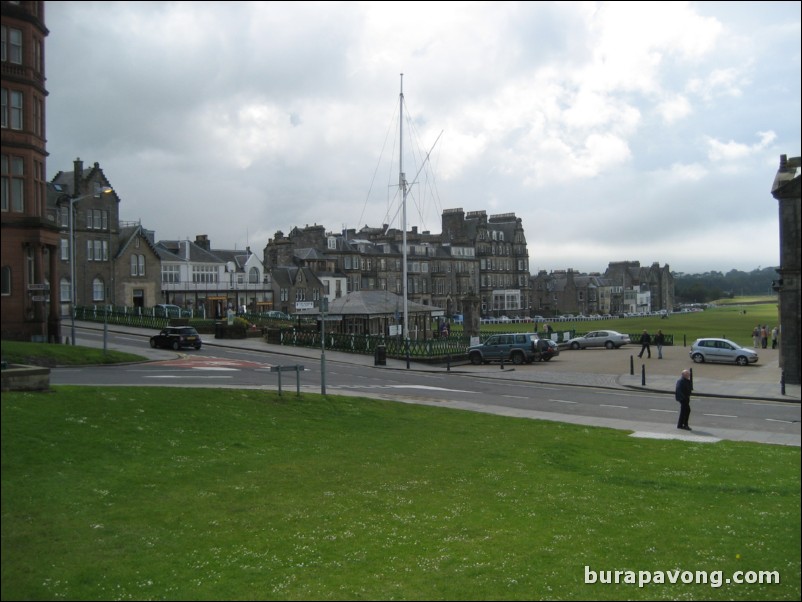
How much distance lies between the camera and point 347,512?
10555 mm

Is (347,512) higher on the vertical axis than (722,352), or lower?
lower

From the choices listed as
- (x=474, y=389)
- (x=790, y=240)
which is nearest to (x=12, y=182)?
(x=790, y=240)

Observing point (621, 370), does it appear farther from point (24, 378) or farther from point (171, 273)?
point (171, 273)

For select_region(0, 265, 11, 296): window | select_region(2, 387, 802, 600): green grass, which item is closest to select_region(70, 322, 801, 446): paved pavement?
select_region(2, 387, 802, 600): green grass

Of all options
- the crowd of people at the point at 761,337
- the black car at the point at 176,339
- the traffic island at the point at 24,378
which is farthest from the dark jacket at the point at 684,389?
the black car at the point at 176,339

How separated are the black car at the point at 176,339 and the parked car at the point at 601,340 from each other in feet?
89.8

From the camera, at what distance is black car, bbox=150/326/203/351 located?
42.5 m

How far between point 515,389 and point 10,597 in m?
27.7

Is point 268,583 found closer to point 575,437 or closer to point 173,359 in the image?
point 575,437

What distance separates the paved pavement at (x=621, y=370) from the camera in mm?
24312

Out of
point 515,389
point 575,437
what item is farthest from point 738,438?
point 515,389

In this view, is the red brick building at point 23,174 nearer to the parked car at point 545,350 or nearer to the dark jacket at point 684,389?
the dark jacket at point 684,389

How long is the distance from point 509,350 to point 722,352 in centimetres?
1537

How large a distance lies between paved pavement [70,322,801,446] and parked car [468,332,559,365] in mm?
728
